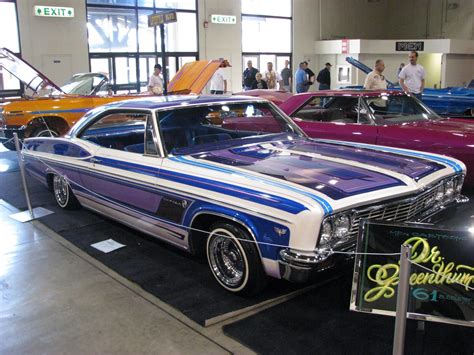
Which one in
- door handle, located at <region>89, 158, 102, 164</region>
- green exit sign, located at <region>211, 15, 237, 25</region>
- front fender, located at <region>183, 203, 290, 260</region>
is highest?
green exit sign, located at <region>211, 15, 237, 25</region>

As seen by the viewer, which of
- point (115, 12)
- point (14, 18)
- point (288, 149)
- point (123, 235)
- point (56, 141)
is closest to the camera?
point (288, 149)

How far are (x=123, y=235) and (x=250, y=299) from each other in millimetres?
1998

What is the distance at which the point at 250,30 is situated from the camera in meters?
22.1

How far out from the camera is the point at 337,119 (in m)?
7.03

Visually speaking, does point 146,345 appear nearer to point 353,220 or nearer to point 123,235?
point 353,220

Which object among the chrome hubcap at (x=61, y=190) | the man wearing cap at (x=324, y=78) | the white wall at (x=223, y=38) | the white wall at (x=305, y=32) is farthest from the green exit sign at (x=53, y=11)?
the chrome hubcap at (x=61, y=190)

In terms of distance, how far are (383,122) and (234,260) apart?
11.8 feet

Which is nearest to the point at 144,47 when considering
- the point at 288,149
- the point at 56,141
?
the point at 56,141

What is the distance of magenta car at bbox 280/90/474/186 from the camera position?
6020mm

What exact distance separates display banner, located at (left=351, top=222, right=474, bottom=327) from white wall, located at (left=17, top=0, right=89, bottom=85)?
51.7 ft

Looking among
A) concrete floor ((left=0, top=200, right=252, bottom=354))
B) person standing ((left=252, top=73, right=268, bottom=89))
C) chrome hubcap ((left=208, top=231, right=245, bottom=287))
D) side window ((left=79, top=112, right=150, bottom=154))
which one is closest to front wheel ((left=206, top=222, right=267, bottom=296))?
chrome hubcap ((left=208, top=231, right=245, bottom=287))

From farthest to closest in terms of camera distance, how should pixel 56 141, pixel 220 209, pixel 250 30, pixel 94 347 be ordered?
1. pixel 250 30
2. pixel 56 141
3. pixel 220 209
4. pixel 94 347

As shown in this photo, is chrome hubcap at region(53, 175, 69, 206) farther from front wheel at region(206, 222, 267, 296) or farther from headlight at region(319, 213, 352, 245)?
headlight at region(319, 213, 352, 245)

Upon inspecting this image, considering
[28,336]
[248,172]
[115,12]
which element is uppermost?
[115,12]
